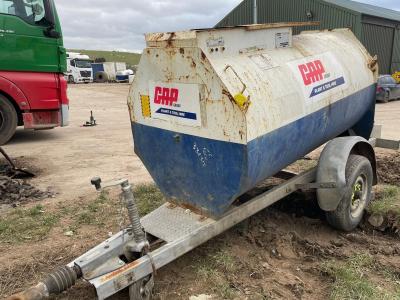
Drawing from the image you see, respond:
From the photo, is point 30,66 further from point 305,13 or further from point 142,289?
point 305,13

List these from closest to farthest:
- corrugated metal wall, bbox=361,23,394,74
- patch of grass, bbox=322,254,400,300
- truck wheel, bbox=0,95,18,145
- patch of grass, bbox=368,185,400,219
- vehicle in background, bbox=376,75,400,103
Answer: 1. patch of grass, bbox=322,254,400,300
2. patch of grass, bbox=368,185,400,219
3. truck wheel, bbox=0,95,18,145
4. vehicle in background, bbox=376,75,400,103
5. corrugated metal wall, bbox=361,23,394,74

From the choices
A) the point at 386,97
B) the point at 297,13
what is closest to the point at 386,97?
the point at 386,97

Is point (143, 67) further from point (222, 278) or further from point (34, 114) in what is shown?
point (34, 114)

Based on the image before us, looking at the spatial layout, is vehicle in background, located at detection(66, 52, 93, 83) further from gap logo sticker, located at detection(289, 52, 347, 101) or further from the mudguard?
the mudguard

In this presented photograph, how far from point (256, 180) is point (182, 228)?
715 millimetres

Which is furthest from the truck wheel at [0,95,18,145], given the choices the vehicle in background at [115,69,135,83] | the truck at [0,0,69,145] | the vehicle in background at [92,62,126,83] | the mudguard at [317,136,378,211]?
the vehicle in background at [92,62,126,83]

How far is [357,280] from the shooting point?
324 cm

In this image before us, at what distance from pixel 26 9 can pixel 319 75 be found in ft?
20.5

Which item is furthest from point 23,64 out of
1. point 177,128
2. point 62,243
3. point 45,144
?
point 177,128

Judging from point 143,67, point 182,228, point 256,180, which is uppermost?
point 143,67

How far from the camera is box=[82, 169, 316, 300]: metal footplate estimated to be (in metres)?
2.70

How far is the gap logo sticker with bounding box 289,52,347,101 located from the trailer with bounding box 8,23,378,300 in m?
0.01

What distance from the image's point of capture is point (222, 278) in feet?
10.7

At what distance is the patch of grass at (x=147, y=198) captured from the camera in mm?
4672
